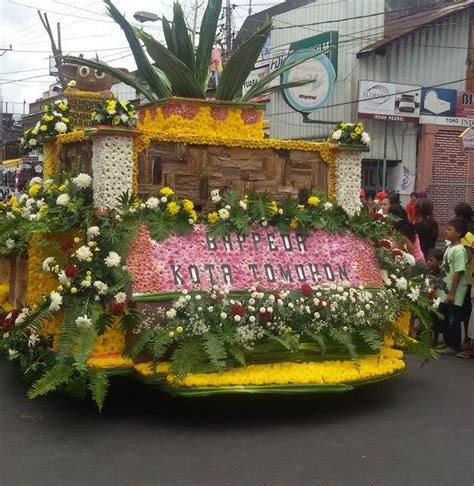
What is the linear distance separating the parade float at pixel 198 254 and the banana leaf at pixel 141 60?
0.5 inches

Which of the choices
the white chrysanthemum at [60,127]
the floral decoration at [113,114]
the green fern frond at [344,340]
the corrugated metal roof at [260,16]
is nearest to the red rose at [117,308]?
the floral decoration at [113,114]

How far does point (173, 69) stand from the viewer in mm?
6215

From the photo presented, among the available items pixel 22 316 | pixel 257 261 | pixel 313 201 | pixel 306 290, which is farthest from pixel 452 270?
pixel 22 316

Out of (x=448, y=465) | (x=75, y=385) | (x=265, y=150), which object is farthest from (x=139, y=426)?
(x=265, y=150)

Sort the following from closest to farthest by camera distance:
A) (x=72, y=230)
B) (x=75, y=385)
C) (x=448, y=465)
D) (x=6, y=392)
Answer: (x=448, y=465), (x=75, y=385), (x=72, y=230), (x=6, y=392)

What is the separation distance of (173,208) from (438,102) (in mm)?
16334

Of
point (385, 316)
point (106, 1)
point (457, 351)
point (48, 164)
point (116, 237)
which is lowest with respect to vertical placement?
point (457, 351)

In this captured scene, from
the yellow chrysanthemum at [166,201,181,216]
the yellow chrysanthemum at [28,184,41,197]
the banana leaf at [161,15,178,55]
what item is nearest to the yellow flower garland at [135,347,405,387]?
the yellow chrysanthemum at [166,201,181,216]

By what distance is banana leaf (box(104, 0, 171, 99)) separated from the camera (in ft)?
20.2

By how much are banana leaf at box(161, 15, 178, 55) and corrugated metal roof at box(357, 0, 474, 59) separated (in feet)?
46.0

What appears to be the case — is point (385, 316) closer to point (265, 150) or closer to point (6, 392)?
point (265, 150)

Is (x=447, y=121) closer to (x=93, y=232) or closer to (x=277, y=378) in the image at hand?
(x=277, y=378)

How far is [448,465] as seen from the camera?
13.7ft

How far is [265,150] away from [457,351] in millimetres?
A: 3337
